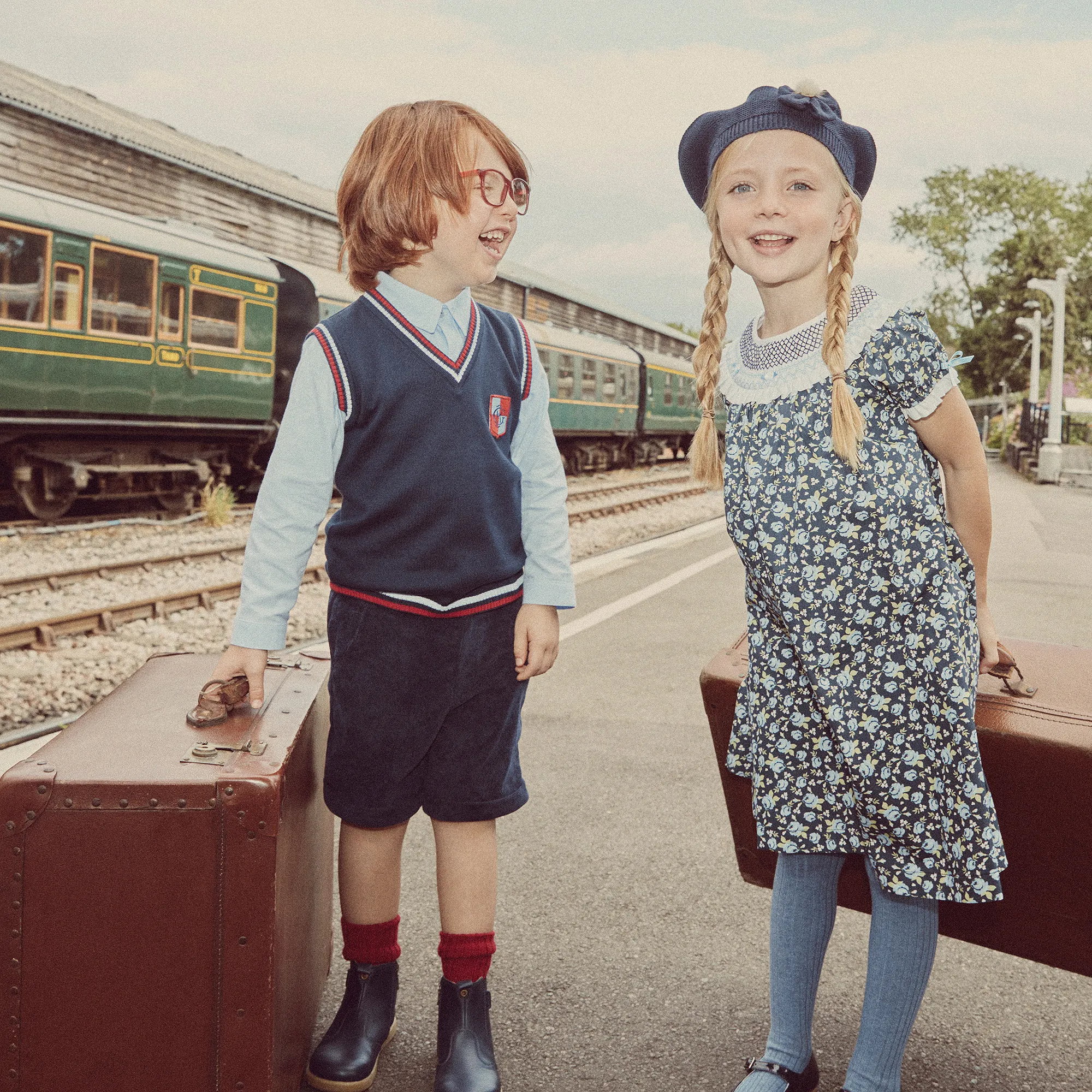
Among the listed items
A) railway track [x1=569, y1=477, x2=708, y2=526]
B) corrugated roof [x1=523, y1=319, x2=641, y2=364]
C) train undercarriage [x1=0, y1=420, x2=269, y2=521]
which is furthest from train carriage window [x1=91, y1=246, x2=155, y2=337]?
corrugated roof [x1=523, y1=319, x2=641, y2=364]

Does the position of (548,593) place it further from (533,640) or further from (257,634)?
(257,634)

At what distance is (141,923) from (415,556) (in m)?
0.73

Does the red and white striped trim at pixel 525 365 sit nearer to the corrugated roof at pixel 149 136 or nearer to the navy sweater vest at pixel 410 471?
the navy sweater vest at pixel 410 471

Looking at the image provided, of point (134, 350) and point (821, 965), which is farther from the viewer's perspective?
point (134, 350)

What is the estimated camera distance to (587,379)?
72.2 ft

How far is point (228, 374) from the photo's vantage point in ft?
40.3

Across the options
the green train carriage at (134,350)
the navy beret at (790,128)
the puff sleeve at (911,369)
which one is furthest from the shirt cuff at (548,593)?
the green train carriage at (134,350)

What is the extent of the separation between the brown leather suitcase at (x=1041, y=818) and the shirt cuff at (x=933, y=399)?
517mm

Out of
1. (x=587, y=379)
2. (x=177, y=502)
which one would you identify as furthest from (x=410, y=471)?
(x=587, y=379)

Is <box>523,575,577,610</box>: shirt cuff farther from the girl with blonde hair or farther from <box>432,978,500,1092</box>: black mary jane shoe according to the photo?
<box>432,978,500,1092</box>: black mary jane shoe

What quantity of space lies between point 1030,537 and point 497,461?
1147 centimetres

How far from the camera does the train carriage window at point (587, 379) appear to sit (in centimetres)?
2169

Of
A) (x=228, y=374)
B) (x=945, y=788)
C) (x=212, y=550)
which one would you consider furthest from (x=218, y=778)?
(x=228, y=374)

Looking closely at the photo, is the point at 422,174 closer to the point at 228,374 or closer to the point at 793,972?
the point at 793,972
